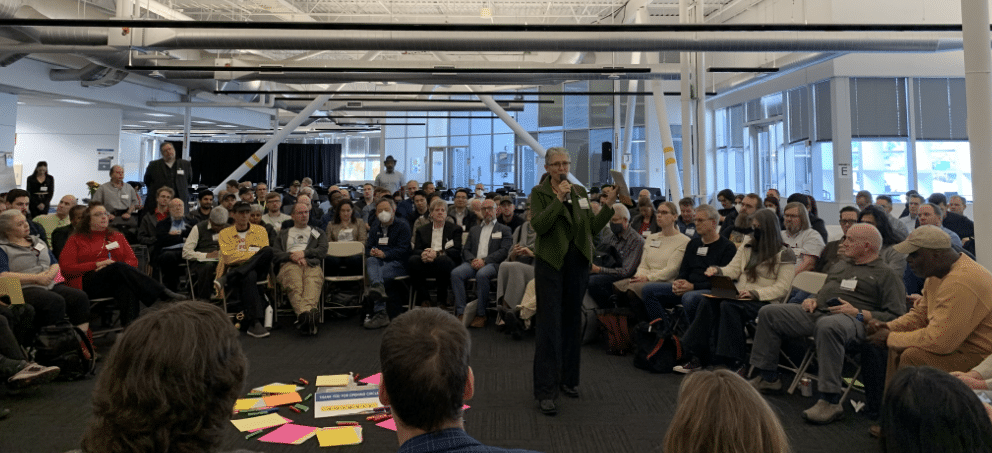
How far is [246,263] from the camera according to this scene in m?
5.70

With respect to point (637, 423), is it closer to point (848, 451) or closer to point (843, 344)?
point (848, 451)

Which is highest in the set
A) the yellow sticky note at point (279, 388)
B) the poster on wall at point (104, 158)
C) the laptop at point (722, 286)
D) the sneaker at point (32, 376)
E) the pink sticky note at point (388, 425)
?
the poster on wall at point (104, 158)

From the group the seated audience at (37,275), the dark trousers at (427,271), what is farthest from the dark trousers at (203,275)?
the dark trousers at (427,271)

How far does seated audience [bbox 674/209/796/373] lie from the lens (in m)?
4.16

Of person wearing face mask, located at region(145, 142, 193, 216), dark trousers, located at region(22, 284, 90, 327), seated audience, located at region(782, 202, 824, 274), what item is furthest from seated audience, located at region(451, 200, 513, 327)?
person wearing face mask, located at region(145, 142, 193, 216)

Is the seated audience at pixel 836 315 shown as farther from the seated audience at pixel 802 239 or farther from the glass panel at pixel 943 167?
the glass panel at pixel 943 167

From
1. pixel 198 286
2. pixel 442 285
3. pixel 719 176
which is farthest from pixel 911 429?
pixel 719 176

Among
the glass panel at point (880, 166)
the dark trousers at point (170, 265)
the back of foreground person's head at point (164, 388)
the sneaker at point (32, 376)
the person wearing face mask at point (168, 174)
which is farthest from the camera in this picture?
the glass panel at point (880, 166)

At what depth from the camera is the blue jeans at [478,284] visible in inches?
235

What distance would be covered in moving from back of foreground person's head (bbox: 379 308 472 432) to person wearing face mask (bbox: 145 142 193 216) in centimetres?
756

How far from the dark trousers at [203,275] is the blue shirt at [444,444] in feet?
17.6

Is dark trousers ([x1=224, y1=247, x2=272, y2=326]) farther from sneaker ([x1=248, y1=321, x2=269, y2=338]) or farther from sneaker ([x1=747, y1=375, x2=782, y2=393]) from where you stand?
sneaker ([x1=747, y1=375, x2=782, y2=393])

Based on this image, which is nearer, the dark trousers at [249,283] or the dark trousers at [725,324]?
the dark trousers at [725,324]

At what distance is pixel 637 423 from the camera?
3.36 m
